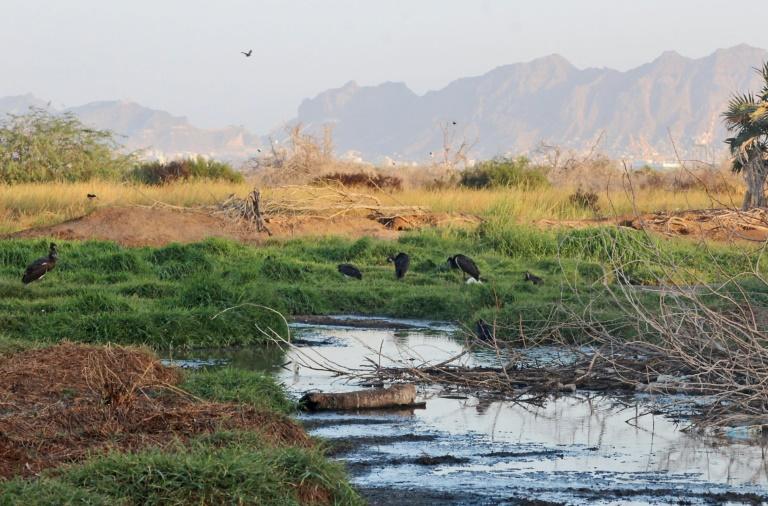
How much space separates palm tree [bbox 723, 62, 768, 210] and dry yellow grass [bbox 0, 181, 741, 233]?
67 cm

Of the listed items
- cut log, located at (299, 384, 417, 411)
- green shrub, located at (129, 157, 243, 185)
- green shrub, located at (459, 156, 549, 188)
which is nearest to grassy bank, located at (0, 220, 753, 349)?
cut log, located at (299, 384, 417, 411)

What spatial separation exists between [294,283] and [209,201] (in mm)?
9995

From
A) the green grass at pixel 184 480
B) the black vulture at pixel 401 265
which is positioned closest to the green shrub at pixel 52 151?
the black vulture at pixel 401 265

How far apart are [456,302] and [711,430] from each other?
22.8 ft

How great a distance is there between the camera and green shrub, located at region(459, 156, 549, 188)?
34781mm

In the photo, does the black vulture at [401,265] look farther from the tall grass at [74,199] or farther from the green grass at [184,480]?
the green grass at [184,480]

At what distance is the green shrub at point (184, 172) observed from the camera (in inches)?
1331

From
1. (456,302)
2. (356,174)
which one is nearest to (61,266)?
(456,302)

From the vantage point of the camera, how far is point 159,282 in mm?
15641

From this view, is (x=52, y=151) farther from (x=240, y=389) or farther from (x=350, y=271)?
(x=240, y=389)

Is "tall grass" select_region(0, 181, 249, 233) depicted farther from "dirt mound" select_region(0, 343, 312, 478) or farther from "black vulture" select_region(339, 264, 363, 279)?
"dirt mound" select_region(0, 343, 312, 478)

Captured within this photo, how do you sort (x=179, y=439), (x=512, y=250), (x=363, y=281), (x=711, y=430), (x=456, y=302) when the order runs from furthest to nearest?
(x=512, y=250) < (x=363, y=281) < (x=456, y=302) < (x=711, y=430) < (x=179, y=439)

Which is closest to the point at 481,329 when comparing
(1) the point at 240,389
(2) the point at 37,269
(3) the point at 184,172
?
(1) the point at 240,389

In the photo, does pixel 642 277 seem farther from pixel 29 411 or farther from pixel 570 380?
pixel 29 411
